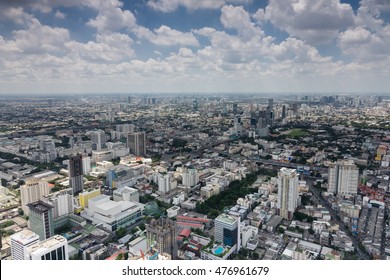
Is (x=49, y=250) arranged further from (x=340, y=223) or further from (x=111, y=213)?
(x=340, y=223)

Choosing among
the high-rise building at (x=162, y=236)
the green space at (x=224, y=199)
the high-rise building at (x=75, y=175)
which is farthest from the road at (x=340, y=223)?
the high-rise building at (x=75, y=175)

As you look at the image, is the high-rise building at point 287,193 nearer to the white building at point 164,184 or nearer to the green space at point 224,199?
the green space at point 224,199

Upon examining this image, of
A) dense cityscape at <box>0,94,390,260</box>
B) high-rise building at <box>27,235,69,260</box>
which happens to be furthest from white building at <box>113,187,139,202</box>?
high-rise building at <box>27,235,69,260</box>

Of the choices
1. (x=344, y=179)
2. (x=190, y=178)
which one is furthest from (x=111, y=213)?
(x=344, y=179)

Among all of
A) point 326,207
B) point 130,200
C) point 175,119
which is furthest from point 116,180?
point 175,119

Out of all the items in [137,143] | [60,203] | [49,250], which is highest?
[49,250]

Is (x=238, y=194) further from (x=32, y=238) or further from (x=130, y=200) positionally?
Answer: (x=32, y=238)
